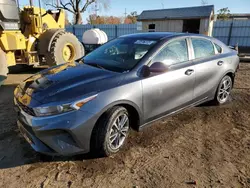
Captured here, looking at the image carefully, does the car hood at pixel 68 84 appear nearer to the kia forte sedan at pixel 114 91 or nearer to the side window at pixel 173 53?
the kia forte sedan at pixel 114 91

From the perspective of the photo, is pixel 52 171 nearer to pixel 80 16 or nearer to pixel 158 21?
pixel 158 21

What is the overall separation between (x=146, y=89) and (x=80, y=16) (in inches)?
1303

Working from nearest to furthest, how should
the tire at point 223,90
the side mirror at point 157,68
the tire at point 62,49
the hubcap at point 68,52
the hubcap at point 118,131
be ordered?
the hubcap at point 118,131 < the side mirror at point 157,68 < the tire at point 223,90 < the tire at point 62,49 < the hubcap at point 68,52

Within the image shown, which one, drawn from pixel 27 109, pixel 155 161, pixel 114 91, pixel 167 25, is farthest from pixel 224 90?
pixel 167 25

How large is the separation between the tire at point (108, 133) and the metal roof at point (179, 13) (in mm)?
16954

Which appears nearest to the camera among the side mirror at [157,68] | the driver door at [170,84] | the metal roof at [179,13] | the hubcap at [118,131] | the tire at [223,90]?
the hubcap at [118,131]

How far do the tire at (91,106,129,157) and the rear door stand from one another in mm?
1728

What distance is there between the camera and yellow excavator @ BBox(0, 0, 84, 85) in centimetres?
608

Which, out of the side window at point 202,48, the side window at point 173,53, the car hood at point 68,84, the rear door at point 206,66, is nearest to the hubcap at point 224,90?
the rear door at point 206,66

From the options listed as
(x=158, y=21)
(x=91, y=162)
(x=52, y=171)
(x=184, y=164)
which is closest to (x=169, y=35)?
(x=184, y=164)

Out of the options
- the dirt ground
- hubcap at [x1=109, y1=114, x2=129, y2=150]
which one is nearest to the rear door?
the dirt ground

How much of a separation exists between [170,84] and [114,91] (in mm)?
1083

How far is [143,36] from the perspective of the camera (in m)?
3.82

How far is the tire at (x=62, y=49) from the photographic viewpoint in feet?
24.0
